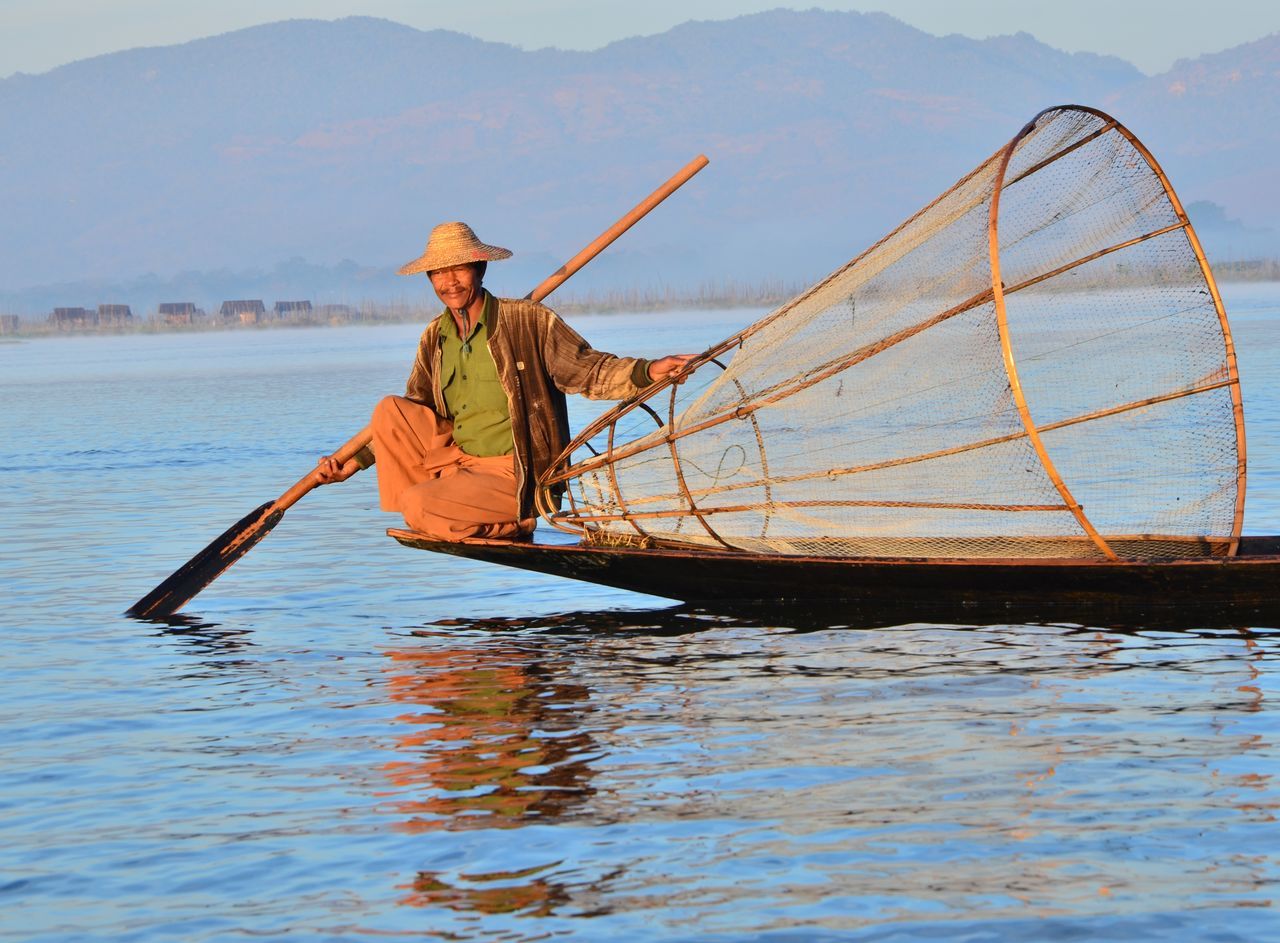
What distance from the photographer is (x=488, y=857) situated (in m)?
5.00

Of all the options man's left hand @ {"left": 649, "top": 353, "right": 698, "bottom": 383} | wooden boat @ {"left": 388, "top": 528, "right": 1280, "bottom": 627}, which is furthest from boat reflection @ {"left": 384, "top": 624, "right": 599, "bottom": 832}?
man's left hand @ {"left": 649, "top": 353, "right": 698, "bottom": 383}

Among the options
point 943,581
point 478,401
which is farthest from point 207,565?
point 943,581

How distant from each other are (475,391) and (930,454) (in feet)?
6.16

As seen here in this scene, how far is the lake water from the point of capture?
181 inches

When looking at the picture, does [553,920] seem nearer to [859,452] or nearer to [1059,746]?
[1059,746]

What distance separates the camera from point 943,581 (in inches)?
298

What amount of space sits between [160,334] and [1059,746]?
7413 cm

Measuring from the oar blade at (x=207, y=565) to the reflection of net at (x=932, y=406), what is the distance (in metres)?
1.69

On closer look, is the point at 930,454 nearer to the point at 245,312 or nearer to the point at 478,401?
the point at 478,401

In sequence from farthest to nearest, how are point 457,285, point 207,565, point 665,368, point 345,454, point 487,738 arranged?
point 207,565 → point 345,454 → point 457,285 → point 665,368 → point 487,738

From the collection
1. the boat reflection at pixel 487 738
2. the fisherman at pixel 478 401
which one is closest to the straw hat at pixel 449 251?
the fisherman at pixel 478 401

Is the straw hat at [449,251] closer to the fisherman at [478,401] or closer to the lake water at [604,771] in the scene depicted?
the fisherman at [478,401]

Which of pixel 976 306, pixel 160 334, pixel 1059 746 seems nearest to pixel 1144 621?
pixel 976 306

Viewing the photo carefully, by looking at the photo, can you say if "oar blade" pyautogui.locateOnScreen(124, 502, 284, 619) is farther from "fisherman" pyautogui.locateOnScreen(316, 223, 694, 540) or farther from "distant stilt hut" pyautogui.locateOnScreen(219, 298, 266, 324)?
"distant stilt hut" pyautogui.locateOnScreen(219, 298, 266, 324)
